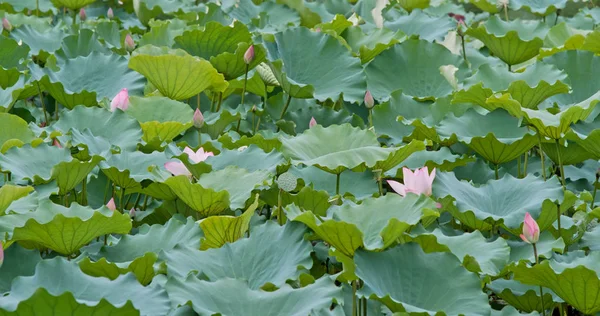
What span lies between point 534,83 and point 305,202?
93 cm

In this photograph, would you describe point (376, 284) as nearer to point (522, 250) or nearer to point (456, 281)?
point (456, 281)

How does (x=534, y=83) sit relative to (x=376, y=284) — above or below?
below

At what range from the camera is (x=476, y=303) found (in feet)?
4.61

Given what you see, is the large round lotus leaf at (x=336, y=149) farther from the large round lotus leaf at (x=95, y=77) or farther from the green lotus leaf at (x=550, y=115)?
the large round lotus leaf at (x=95, y=77)

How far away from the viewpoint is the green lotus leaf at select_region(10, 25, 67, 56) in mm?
2918

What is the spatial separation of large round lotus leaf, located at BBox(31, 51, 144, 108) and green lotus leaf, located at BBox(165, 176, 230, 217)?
806mm

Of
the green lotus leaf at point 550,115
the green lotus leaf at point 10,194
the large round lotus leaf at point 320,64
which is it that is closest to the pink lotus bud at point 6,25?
the large round lotus leaf at point 320,64

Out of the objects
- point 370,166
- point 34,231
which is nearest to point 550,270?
point 370,166

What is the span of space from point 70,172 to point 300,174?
19.8 inches

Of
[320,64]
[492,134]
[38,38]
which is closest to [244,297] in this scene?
[492,134]

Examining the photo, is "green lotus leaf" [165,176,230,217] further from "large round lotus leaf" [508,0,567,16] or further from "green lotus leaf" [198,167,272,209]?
"large round lotus leaf" [508,0,567,16]

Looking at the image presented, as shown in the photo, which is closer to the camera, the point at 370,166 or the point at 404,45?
the point at 370,166

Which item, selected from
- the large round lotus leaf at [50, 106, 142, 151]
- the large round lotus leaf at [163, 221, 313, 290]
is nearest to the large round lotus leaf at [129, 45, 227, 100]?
the large round lotus leaf at [50, 106, 142, 151]

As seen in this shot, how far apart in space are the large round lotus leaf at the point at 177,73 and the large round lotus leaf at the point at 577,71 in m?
0.96
